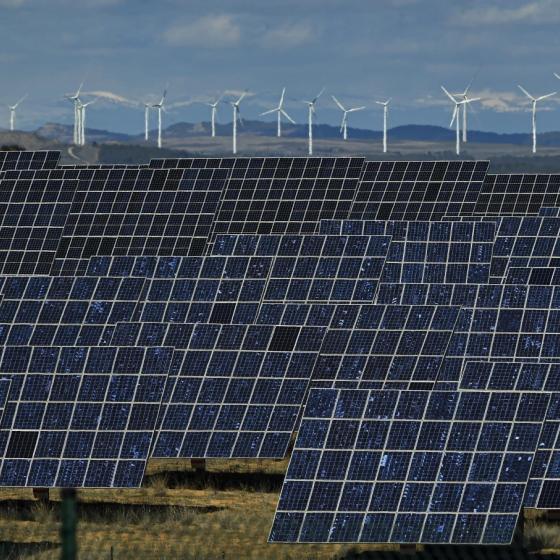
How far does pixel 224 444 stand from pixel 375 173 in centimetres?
3535

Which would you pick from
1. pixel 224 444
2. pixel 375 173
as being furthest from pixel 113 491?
pixel 375 173

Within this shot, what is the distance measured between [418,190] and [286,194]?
540 cm

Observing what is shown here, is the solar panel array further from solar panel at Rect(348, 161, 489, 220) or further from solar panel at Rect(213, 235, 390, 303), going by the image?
solar panel at Rect(348, 161, 489, 220)

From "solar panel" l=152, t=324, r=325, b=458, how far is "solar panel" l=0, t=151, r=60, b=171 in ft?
117

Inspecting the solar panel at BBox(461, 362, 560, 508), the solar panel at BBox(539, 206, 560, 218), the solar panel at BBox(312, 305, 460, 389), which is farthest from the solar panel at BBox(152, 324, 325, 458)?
the solar panel at BBox(539, 206, 560, 218)

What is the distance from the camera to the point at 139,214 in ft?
199

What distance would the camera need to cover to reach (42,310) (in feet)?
130

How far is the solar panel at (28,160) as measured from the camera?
2731 inches

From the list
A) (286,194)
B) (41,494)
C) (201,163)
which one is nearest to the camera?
(41,494)

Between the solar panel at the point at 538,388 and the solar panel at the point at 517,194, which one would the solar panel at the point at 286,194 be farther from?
the solar panel at the point at 538,388

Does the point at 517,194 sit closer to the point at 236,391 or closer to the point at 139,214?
the point at 139,214

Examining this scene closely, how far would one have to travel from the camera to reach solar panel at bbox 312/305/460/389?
3506cm

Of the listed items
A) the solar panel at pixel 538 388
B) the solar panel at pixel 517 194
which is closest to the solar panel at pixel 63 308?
the solar panel at pixel 538 388

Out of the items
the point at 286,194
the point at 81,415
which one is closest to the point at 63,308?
the point at 81,415
